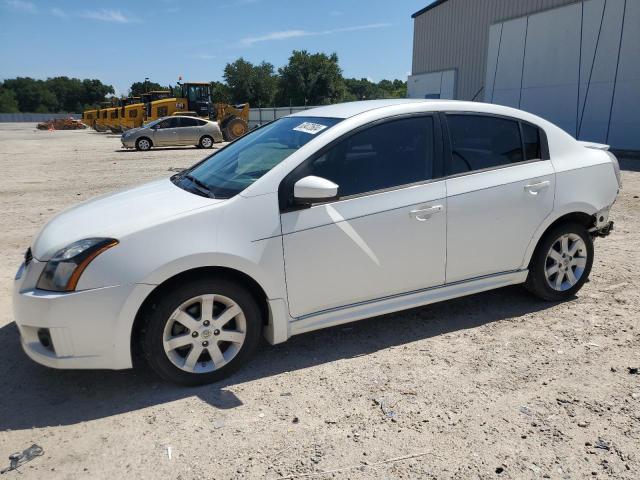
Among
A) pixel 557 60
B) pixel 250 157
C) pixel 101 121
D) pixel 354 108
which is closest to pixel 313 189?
pixel 250 157

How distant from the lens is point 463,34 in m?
26.7

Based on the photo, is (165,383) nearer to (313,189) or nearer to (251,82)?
(313,189)

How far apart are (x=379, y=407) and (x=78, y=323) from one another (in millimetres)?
1778

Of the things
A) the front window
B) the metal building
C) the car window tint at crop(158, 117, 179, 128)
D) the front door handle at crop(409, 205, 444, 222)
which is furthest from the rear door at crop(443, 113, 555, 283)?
the front window

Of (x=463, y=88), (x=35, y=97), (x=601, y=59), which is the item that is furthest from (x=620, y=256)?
(x=35, y=97)

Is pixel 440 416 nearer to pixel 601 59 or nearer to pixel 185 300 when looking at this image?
pixel 185 300

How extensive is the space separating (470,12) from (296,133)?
26207 millimetres

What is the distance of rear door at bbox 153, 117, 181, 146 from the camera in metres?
23.0

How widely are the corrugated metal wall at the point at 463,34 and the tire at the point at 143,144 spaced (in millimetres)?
16581

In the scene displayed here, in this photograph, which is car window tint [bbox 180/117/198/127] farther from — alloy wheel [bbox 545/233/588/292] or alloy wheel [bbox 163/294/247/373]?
alloy wheel [bbox 163/294/247/373]

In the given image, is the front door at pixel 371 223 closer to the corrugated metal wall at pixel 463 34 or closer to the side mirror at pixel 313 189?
the side mirror at pixel 313 189

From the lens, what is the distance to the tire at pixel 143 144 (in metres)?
22.8

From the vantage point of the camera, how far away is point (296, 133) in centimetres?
363

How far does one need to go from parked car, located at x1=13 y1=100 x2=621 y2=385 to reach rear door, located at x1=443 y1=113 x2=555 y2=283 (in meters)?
0.01
